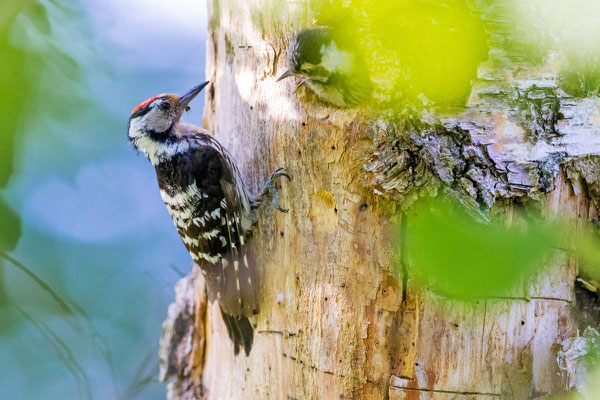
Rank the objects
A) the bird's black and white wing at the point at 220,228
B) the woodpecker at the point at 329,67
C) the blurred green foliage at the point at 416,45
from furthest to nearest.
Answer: the bird's black and white wing at the point at 220,228, the woodpecker at the point at 329,67, the blurred green foliage at the point at 416,45

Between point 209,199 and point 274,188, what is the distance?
0.49 meters

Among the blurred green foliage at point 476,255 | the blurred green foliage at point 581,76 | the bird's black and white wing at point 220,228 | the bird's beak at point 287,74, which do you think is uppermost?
the bird's beak at point 287,74

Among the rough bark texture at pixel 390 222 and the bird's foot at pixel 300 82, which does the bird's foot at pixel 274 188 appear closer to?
the rough bark texture at pixel 390 222

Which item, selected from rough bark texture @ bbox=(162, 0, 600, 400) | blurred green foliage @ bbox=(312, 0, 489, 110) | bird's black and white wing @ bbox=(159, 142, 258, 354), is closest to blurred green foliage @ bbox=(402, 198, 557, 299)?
rough bark texture @ bbox=(162, 0, 600, 400)

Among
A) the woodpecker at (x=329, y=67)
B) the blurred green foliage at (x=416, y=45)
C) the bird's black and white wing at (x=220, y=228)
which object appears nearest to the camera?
the blurred green foliage at (x=416, y=45)

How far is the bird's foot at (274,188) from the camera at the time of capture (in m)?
1.97

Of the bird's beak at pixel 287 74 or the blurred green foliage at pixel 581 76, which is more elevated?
the bird's beak at pixel 287 74

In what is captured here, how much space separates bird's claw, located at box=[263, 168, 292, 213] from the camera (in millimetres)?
1964

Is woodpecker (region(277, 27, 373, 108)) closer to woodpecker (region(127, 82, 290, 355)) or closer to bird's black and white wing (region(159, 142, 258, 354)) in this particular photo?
woodpecker (region(127, 82, 290, 355))

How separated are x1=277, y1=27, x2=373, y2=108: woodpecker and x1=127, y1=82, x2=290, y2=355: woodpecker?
35cm

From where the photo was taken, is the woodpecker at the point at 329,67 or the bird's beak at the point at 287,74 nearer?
the woodpecker at the point at 329,67

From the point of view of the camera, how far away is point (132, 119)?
2.65m

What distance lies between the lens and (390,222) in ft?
5.42

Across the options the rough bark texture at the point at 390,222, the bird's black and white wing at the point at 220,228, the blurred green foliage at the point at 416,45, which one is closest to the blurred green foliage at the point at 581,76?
the rough bark texture at the point at 390,222
